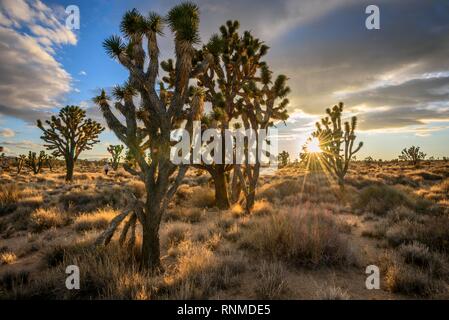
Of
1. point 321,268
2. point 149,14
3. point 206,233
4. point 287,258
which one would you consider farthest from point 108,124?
point 321,268

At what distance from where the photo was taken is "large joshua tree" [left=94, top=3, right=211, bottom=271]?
220 inches

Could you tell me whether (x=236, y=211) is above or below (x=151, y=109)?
below

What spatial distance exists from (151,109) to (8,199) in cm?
1197

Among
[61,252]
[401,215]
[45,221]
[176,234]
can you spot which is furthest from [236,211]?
[45,221]

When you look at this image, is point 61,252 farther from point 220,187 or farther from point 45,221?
point 220,187

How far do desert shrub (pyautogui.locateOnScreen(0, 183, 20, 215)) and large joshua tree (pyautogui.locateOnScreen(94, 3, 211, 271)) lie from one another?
9198mm

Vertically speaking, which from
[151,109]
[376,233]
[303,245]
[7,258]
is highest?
[151,109]

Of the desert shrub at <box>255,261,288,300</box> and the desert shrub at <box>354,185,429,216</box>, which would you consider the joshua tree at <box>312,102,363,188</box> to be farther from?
the desert shrub at <box>255,261,288,300</box>

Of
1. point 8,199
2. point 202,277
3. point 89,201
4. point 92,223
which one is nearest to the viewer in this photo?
point 202,277

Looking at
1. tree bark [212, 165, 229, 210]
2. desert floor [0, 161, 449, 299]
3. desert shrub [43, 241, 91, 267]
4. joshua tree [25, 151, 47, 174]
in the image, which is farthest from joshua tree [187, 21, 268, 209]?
joshua tree [25, 151, 47, 174]

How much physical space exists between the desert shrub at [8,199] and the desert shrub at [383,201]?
656 inches

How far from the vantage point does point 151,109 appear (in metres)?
5.89

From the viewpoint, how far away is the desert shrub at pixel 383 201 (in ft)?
39.5

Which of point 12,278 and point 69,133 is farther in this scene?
point 69,133
